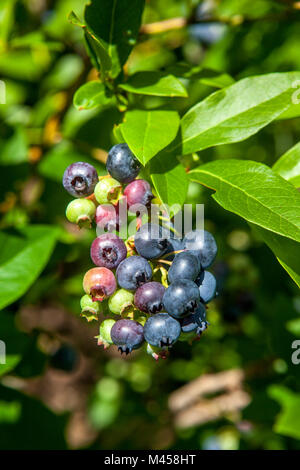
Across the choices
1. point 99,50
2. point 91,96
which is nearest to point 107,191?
point 91,96

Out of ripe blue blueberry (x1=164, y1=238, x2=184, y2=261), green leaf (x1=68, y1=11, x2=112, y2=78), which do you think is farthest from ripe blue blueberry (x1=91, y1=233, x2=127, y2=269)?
green leaf (x1=68, y1=11, x2=112, y2=78)

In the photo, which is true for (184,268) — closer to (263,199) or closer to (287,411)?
(263,199)

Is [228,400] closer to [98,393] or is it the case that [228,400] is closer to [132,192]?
[98,393]

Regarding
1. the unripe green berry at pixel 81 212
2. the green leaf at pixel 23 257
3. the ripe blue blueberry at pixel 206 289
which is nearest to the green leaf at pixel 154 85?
the unripe green berry at pixel 81 212

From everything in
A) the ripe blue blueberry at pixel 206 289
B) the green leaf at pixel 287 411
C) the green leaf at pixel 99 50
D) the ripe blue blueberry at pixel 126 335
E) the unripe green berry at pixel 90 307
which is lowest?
the green leaf at pixel 287 411

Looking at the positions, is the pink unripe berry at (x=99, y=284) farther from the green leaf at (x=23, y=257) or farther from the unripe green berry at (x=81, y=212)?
the green leaf at (x=23, y=257)
